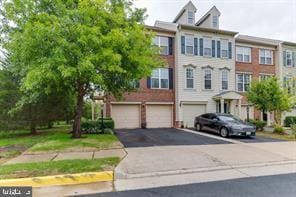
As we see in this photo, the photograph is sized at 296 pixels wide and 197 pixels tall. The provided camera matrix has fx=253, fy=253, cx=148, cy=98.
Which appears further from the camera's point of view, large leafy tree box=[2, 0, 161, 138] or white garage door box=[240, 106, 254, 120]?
white garage door box=[240, 106, 254, 120]

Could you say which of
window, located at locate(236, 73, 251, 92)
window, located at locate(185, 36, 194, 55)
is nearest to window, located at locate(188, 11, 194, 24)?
window, located at locate(185, 36, 194, 55)

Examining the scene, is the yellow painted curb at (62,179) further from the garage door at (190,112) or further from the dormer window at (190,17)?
the dormer window at (190,17)

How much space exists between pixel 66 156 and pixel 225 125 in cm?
1088

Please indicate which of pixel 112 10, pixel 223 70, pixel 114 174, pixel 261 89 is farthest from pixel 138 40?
pixel 223 70

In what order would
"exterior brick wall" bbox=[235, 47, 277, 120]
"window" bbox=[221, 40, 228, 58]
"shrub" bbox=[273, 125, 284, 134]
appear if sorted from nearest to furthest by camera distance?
"shrub" bbox=[273, 125, 284, 134] < "window" bbox=[221, 40, 228, 58] < "exterior brick wall" bbox=[235, 47, 277, 120]

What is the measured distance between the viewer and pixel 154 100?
22.4 metres

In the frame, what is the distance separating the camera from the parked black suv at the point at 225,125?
1605cm

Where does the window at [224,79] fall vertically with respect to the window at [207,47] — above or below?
below

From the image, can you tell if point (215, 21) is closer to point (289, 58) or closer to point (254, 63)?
point (254, 63)

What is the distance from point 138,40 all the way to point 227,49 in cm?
1444

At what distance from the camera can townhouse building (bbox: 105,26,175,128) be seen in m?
21.8

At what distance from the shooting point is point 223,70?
23938mm

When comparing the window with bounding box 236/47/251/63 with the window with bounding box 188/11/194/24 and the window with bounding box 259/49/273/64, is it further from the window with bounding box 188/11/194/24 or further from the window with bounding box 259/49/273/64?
the window with bounding box 188/11/194/24

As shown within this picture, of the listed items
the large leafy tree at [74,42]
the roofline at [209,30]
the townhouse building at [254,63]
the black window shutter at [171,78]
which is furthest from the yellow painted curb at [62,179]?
the townhouse building at [254,63]
